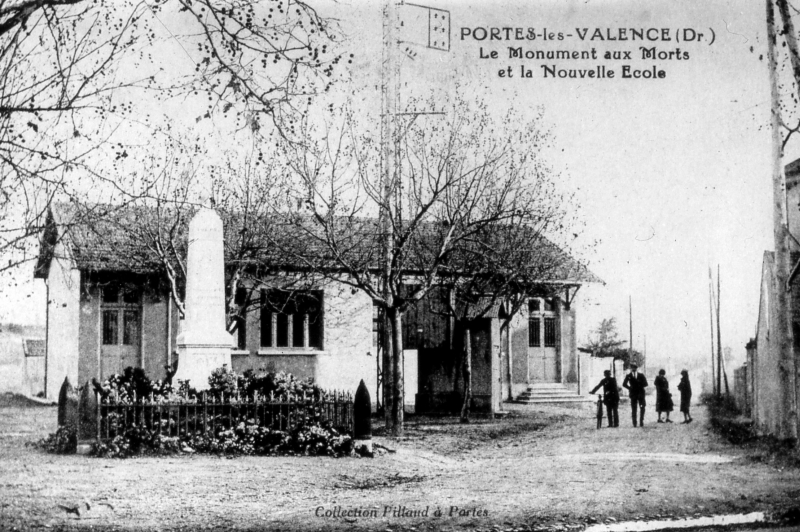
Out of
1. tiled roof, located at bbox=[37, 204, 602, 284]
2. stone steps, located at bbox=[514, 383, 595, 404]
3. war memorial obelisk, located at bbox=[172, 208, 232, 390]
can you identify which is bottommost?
stone steps, located at bbox=[514, 383, 595, 404]

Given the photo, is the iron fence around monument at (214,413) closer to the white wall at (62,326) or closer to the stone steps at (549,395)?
the white wall at (62,326)

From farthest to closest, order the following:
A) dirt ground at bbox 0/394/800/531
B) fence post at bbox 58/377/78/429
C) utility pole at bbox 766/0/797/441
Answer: fence post at bbox 58/377/78/429
utility pole at bbox 766/0/797/441
dirt ground at bbox 0/394/800/531

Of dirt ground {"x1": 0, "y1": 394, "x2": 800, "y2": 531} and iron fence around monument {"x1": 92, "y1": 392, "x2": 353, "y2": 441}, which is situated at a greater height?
iron fence around monument {"x1": 92, "y1": 392, "x2": 353, "y2": 441}

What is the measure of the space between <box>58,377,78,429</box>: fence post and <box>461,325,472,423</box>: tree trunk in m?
8.52

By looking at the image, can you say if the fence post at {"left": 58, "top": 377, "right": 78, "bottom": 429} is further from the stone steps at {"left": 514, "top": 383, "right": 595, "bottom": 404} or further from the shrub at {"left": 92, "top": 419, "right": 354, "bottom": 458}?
the stone steps at {"left": 514, "top": 383, "right": 595, "bottom": 404}

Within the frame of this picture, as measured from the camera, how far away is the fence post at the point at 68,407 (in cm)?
1057

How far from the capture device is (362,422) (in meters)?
11.1

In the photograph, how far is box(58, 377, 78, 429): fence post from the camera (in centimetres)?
1057

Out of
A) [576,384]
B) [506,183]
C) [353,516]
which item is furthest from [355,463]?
[576,384]

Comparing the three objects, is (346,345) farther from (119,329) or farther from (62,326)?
(62,326)

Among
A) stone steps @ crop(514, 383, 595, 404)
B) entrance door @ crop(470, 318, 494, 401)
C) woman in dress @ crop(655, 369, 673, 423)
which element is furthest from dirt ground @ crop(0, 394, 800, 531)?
stone steps @ crop(514, 383, 595, 404)

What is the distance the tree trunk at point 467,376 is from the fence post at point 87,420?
879 cm

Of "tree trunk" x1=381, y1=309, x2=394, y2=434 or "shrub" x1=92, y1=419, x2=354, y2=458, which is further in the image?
"tree trunk" x1=381, y1=309, x2=394, y2=434

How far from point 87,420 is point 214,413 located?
1.57m
